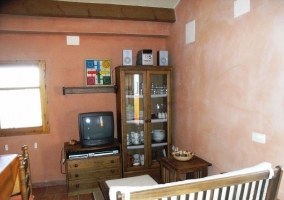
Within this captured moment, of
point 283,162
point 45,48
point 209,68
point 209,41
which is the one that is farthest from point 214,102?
point 45,48

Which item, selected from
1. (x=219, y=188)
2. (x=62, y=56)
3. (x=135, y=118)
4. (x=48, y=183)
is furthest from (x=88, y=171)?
(x=219, y=188)

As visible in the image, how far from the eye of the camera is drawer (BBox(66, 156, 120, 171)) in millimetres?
3475

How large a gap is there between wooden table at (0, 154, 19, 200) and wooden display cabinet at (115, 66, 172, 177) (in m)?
2.06

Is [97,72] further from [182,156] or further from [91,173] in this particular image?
[182,156]

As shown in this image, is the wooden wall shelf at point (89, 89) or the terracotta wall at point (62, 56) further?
the wooden wall shelf at point (89, 89)

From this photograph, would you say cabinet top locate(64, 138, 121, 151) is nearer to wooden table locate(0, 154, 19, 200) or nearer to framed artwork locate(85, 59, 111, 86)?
framed artwork locate(85, 59, 111, 86)

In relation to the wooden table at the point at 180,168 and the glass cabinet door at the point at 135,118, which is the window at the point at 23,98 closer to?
the glass cabinet door at the point at 135,118

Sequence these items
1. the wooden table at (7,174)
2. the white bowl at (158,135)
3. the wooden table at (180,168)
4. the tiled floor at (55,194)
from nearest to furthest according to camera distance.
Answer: the wooden table at (7,174) → the wooden table at (180,168) → the tiled floor at (55,194) → the white bowl at (158,135)

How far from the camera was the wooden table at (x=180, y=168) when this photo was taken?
9.21 ft

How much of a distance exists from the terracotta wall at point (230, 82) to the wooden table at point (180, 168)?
14 cm

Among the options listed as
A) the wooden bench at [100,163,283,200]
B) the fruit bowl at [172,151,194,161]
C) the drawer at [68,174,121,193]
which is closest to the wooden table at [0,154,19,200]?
the wooden bench at [100,163,283,200]

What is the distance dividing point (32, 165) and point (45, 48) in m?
1.94

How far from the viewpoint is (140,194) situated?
1.46m

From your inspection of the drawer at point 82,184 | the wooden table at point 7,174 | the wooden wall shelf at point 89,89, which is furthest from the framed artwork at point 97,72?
the wooden table at point 7,174
